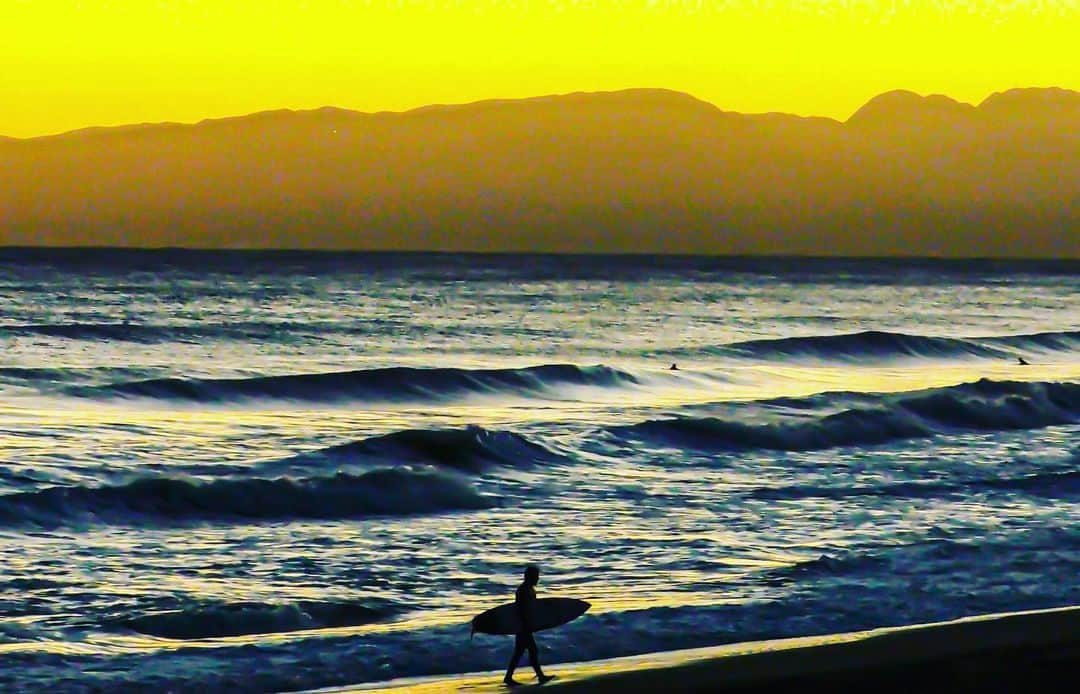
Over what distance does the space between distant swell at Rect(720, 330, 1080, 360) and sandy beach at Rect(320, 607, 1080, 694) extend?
41.7 metres

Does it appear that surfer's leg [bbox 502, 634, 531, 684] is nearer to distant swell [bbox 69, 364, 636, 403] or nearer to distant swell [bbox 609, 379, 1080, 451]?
distant swell [bbox 609, 379, 1080, 451]

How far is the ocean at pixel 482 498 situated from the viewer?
13.8 m

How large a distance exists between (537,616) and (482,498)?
35.7 ft

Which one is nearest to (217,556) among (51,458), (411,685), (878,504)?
(411,685)

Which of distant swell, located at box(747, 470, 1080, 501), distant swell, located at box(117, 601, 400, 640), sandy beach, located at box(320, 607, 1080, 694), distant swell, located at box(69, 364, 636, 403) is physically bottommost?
distant swell, located at box(69, 364, 636, 403)

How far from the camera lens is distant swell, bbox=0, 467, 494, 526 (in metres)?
20.3

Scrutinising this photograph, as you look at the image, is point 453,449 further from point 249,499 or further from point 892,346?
point 892,346

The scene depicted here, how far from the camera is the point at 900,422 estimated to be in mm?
33594

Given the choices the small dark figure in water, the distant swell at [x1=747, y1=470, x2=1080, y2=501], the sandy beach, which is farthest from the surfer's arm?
the distant swell at [x1=747, y1=470, x2=1080, y2=501]

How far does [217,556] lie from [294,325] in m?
51.2

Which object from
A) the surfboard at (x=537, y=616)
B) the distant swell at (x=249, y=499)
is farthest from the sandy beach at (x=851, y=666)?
the distant swell at (x=249, y=499)

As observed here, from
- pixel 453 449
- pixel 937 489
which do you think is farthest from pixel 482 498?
pixel 937 489

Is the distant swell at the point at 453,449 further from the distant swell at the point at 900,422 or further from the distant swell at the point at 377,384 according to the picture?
the distant swell at the point at 377,384

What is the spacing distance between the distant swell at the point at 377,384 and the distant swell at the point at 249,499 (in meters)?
14.1
